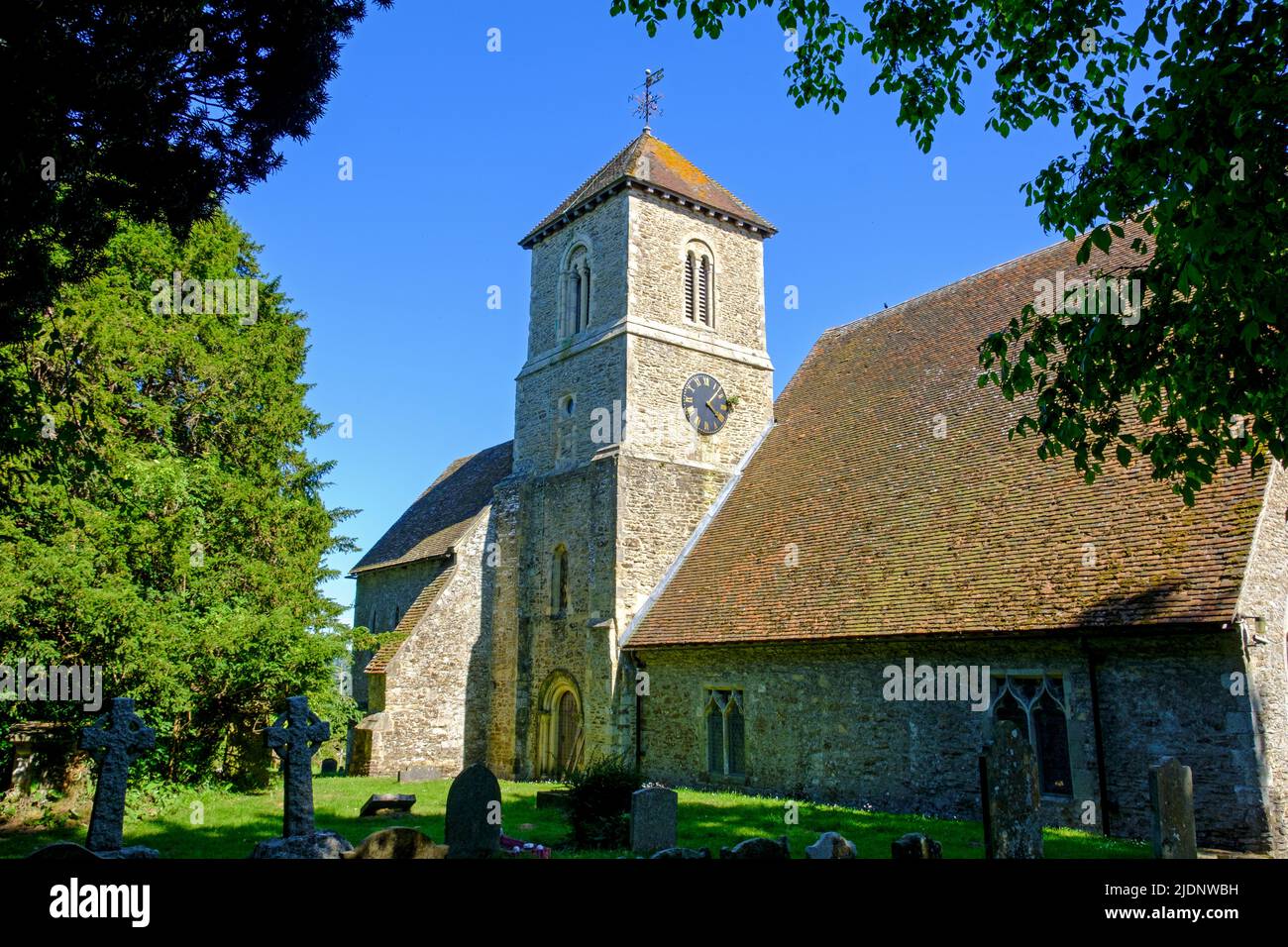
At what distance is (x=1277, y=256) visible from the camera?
7020 mm

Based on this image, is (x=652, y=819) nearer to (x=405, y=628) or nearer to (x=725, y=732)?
(x=725, y=732)

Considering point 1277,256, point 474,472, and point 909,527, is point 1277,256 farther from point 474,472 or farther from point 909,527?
point 474,472

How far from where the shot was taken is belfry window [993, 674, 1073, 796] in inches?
462

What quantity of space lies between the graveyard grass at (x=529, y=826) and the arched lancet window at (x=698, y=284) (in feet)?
41.9

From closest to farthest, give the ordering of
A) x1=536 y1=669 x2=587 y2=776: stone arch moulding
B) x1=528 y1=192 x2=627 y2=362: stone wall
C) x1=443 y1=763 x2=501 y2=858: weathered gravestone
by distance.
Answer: x1=443 y1=763 x2=501 y2=858: weathered gravestone < x1=536 y1=669 x2=587 y2=776: stone arch moulding < x1=528 y1=192 x2=627 y2=362: stone wall

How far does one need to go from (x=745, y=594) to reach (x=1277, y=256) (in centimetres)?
1156

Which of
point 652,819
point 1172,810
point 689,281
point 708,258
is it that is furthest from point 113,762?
point 708,258

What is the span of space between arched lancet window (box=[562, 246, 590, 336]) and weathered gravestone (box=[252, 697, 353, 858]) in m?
16.1

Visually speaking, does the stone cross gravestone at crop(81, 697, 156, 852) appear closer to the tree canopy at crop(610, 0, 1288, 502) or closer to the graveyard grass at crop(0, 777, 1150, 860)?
the graveyard grass at crop(0, 777, 1150, 860)

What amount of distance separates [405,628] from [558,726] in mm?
4900

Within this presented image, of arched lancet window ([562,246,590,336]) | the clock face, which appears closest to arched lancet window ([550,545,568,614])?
the clock face

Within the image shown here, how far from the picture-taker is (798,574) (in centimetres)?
1650

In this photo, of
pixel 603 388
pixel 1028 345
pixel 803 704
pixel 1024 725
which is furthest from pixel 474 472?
pixel 1028 345

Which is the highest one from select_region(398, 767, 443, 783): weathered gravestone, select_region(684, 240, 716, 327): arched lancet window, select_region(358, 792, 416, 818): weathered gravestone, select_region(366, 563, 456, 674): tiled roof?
select_region(684, 240, 716, 327): arched lancet window
